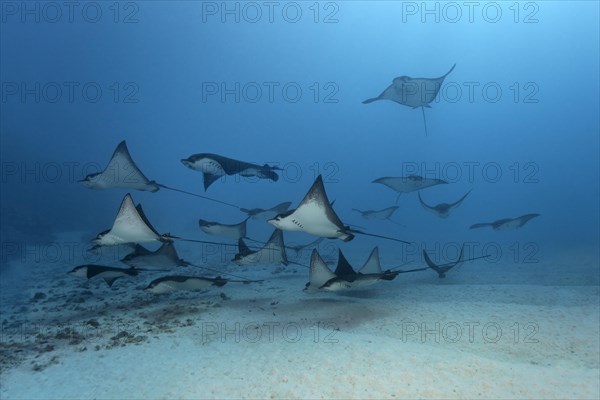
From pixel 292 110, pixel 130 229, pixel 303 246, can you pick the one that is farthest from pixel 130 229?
pixel 292 110

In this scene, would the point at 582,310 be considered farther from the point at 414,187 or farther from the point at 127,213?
the point at 127,213

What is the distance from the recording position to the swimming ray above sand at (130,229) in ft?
15.3

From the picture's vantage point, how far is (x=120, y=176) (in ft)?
20.4

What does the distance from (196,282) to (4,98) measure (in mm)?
41225

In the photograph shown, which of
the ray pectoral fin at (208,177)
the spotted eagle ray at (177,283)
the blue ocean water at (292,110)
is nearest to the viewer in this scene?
the spotted eagle ray at (177,283)

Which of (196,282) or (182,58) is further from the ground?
(182,58)

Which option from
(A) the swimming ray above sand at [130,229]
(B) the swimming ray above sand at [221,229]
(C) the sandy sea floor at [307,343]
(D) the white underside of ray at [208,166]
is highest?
(D) the white underside of ray at [208,166]

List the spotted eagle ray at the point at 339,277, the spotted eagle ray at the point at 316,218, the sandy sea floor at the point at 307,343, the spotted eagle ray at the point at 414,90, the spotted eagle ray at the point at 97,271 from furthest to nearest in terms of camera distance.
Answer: the spotted eagle ray at the point at 414,90, the spotted eagle ray at the point at 97,271, the spotted eagle ray at the point at 339,277, the spotted eagle ray at the point at 316,218, the sandy sea floor at the point at 307,343

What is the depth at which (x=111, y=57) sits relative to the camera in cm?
3725

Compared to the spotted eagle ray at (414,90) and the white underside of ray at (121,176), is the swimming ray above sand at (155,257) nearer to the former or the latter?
the white underside of ray at (121,176)

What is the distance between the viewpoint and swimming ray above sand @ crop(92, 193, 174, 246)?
465cm

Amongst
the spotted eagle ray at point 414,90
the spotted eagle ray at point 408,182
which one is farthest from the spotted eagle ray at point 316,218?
the spotted eagle ray at point 414,90

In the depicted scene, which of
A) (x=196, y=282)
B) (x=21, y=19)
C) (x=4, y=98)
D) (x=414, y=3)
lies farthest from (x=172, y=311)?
(x=4, y=98)

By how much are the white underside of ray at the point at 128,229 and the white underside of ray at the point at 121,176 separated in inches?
56.8
